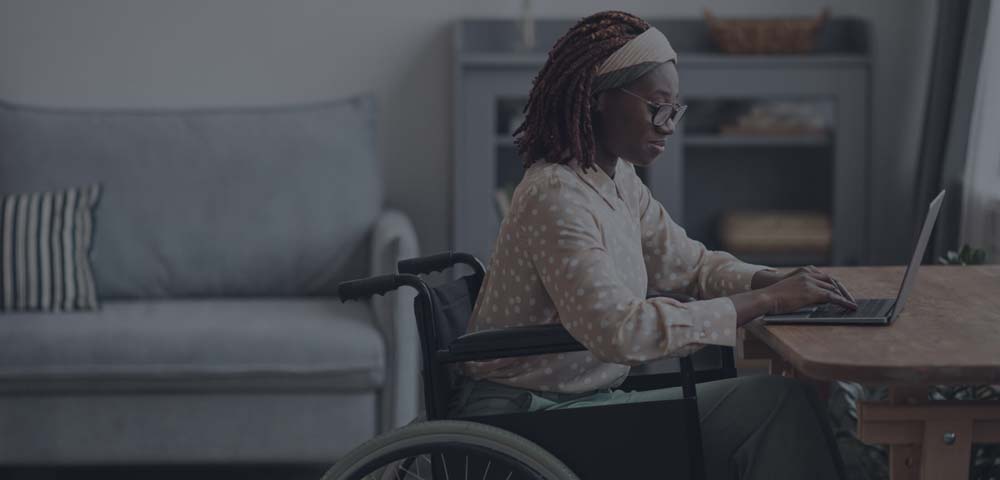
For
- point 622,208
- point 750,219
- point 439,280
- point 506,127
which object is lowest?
point 439,280

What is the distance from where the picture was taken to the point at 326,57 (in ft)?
11.6

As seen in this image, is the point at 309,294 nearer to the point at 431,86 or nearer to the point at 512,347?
the point at 431,86

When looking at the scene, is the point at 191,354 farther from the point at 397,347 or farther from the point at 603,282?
the point at 603,282

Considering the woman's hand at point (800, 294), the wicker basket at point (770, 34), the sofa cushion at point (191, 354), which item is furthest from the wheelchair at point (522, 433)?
the wicker basket at point (770, 34)

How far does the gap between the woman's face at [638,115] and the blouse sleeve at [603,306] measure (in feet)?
0.46

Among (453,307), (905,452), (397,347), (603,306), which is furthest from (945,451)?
(397,347)

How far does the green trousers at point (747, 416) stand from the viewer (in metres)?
1.49

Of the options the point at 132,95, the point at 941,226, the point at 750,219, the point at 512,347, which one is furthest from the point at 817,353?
the point at 132,95

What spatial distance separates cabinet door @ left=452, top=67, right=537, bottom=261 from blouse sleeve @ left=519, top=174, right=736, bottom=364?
5.80 feet

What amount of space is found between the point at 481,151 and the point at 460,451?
1907 mm

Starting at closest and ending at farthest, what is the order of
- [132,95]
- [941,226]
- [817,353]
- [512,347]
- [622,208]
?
[817,353], [512,347], [622,208], [941,226], [132,95]

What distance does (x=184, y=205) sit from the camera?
10.3ft

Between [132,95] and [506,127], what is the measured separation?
1083mm

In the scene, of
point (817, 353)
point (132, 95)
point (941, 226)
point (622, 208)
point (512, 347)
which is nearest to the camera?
point (817, 353)
